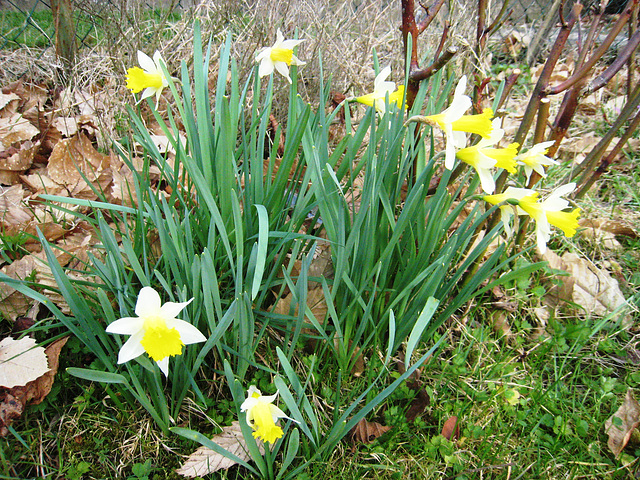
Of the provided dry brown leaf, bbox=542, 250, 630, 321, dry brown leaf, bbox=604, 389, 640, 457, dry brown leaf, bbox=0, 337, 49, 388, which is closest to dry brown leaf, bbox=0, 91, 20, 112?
dry brown leaf, bbox=0, 337, 49, 388

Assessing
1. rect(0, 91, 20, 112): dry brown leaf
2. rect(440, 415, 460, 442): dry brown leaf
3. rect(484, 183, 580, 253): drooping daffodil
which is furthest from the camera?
rect(0, 91, 20, 112): dry brown leaf

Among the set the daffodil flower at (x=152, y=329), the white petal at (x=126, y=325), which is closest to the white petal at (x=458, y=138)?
the daffodil flower at (x=152, y=329)

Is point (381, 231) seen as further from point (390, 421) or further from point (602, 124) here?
point (602, 124)

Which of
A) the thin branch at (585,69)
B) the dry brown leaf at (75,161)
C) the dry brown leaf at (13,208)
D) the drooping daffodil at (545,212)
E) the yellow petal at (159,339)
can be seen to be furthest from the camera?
the dry brown leaf at (75,161)

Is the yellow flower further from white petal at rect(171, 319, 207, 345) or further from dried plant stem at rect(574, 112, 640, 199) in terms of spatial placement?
dried plant stem at rect(574, 112, 640, 199)

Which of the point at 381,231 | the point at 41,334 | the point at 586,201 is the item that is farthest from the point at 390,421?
the point at 586,201

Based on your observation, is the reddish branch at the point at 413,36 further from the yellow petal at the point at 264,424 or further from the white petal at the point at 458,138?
the yellow petal at the point at 264,424

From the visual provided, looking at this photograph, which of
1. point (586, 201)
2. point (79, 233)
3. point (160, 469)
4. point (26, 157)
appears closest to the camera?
point (160, 469)
